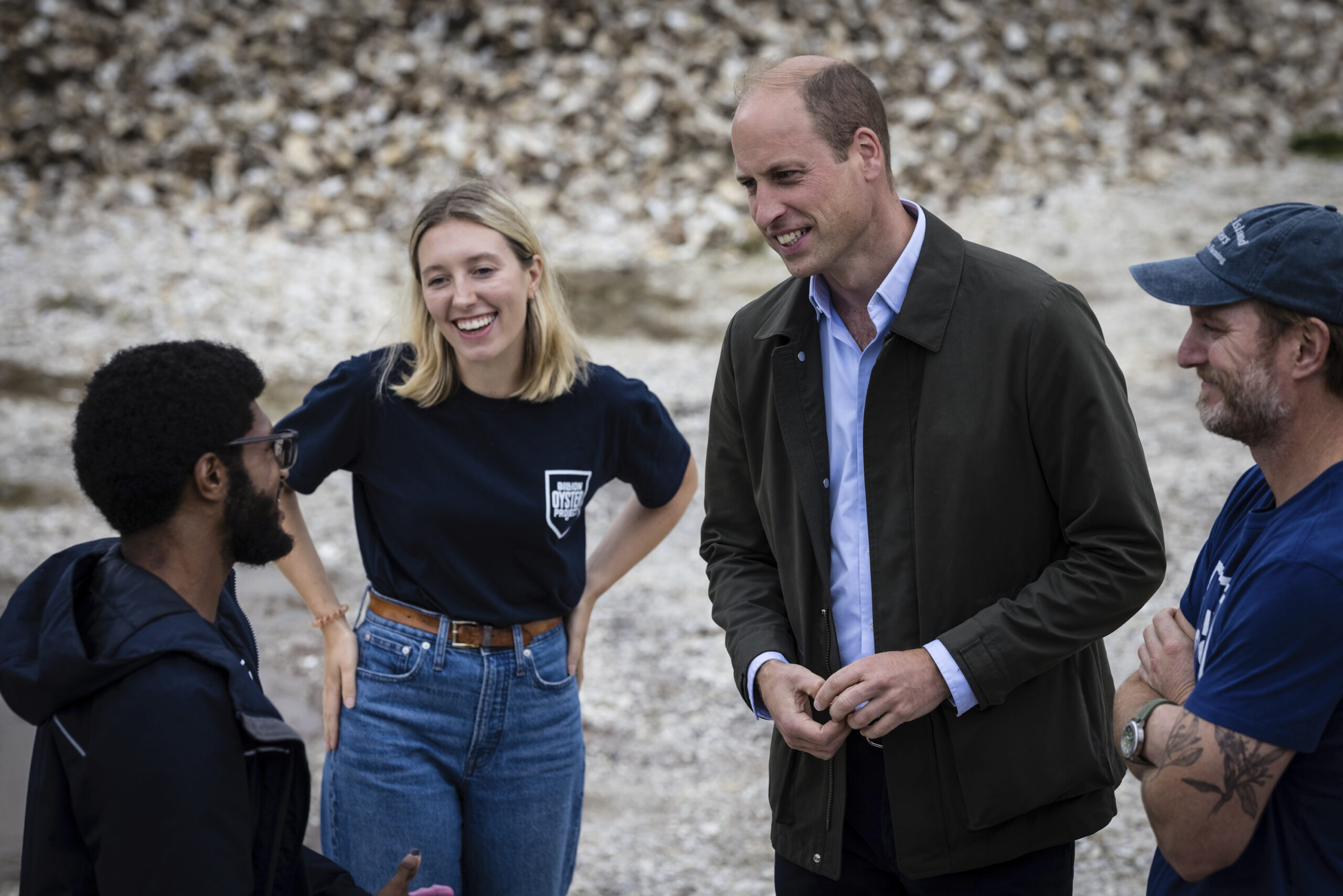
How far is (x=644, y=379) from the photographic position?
6.87 m

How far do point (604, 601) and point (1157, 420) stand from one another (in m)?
3.40

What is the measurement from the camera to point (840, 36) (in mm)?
9820

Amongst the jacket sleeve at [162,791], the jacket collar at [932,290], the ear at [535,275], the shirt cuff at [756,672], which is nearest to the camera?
the jacket sleeve at [162,791]

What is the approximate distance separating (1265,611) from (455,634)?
1.54m

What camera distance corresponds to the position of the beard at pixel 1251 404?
159 cm

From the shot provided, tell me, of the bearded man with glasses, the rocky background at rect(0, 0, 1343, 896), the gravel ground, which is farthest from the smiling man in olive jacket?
the rocky background at rect(0, 0, 1343, 896)

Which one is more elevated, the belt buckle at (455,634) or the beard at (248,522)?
the beard at (248,522)

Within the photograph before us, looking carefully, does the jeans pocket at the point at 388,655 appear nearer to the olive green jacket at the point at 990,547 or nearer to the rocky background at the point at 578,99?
the olive green jacket at the point at 990,547

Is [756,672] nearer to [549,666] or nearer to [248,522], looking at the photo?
[549,666]

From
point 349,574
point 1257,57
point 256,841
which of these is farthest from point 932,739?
point 1257,57

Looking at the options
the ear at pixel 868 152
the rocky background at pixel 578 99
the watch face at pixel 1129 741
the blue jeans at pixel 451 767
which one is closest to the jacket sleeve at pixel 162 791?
the blue jeans at pixel 451 767

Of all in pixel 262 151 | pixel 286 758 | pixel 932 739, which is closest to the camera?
pixel 286 758

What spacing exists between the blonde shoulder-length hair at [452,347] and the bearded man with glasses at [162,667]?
675 millimetres

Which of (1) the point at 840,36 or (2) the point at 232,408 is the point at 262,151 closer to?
(1) the point at 840,36
